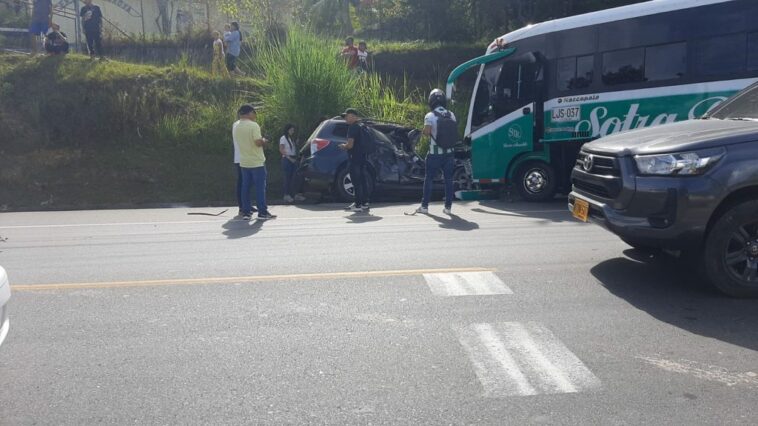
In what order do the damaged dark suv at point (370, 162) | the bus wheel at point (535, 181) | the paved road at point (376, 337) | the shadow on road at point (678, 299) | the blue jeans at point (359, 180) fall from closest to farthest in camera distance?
the paved road at point (376, 337)
the shadow on road at point (678, 299)
the blue jeans at point (359, 180)
the bus wheel at point (535, 181)
the damaged dark suv at point (370, 162)

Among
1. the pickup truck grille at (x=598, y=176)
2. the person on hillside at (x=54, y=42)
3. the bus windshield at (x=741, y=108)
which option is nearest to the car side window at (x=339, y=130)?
the pickup truck grille at (x=598, y=176)

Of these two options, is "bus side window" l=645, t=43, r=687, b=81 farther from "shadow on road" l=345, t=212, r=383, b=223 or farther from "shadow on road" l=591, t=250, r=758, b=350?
"shadow on road" l=591, t=250, r=758, b=350

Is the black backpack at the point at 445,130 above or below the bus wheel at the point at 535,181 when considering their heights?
above

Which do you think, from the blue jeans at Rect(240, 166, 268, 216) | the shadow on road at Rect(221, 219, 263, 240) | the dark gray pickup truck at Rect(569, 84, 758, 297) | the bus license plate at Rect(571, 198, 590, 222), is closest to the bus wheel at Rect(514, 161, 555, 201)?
the blue jeans at Rect(240, 166, 268, 216)

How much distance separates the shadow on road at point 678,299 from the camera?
16.9ft

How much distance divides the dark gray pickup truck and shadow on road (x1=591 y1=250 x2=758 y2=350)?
0.25 m

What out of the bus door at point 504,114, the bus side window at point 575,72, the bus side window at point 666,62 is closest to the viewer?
the bus side window at point 666,62

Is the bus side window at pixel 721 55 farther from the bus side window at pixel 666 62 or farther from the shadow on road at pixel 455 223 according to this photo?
the shadow on road at pixel 455 223

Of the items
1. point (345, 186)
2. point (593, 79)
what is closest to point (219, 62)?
point (345, 186)

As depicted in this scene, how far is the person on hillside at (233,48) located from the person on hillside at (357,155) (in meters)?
10.3

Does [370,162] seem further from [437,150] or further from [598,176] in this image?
[598,176]

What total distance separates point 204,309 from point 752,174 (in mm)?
4480

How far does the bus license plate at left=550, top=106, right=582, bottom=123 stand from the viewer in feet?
40.7

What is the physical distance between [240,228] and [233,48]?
12.1m
